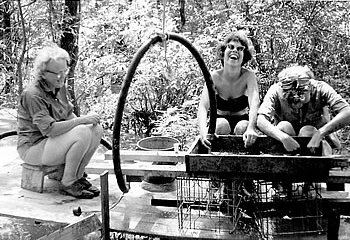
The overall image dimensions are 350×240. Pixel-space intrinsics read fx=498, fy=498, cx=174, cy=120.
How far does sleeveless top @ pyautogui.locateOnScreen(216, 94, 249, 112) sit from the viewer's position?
150 inches

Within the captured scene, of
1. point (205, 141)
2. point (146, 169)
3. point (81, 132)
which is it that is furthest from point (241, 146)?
point (81, 132)

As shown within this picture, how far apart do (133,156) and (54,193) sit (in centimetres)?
63

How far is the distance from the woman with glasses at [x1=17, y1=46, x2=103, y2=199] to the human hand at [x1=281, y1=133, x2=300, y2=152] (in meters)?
1.28

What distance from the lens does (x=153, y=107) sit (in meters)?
7.02

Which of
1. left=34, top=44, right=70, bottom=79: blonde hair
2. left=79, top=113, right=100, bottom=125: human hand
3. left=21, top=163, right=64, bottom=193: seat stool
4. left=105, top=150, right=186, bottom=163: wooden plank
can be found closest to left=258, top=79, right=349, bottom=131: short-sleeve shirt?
left=105, top=150, right=186, bottom=163: wooden plank

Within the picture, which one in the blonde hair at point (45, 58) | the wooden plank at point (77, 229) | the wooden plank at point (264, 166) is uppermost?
the blonde hair at point (45, 58)

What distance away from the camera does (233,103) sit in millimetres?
3830

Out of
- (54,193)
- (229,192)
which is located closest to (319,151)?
(229,192)

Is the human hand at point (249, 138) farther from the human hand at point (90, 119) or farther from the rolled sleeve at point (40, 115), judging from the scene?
the rolled sleeve at point (40, 115)

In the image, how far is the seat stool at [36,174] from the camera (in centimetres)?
350

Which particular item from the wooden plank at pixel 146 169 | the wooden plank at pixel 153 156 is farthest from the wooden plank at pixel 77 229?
the wooden plank at pixel 153 156

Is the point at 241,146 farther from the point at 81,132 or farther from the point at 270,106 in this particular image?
the point at 81,132

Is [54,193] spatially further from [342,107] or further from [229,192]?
[342,107]

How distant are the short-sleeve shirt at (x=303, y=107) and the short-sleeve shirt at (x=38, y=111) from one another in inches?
55.7
